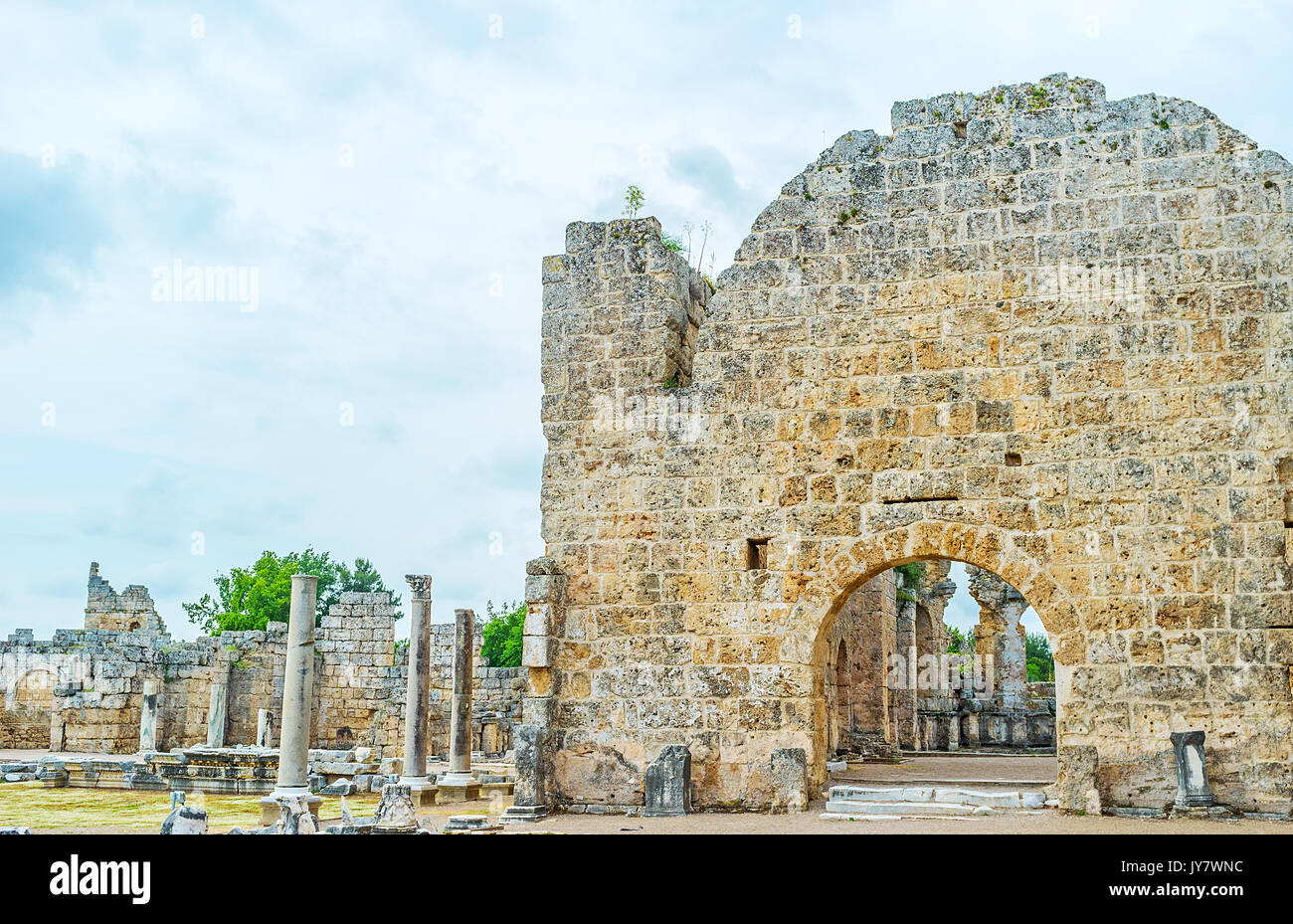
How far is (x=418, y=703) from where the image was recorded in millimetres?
14938

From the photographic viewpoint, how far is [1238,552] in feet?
29.7

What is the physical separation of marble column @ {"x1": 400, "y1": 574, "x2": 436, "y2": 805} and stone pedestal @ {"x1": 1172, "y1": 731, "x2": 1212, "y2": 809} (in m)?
8.18

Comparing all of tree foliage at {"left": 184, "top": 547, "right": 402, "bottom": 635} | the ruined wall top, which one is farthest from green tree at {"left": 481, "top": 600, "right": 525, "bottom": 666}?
the ruined wall top

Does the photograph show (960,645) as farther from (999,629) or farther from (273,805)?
(273,805)

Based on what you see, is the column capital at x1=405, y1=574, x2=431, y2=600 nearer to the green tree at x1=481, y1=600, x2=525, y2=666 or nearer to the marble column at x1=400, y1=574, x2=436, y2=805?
the marble column at x1=400, y1=574, x2=436, y2=805

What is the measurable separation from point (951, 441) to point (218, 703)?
13773 mm

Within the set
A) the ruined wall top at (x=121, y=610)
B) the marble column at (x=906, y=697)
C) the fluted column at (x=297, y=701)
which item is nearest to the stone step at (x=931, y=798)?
the fluted column at (x=297, y=701)

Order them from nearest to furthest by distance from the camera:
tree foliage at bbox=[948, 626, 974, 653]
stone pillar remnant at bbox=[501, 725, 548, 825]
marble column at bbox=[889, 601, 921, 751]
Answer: stone pillar remnant at bbox=[501, 725, 548, 825]
marble column at bbox=[889, 601, 921, 751]
tree foliage at bbox=[948, 626, 974, 653]

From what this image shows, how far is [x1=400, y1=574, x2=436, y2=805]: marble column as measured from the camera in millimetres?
13876

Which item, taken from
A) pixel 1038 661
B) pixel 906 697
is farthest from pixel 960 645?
pixel 906 697

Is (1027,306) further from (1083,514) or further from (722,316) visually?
(722,316)

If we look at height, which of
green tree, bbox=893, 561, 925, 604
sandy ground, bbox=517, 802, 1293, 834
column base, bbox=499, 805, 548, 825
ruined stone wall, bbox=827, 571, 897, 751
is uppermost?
green tree, bbox=893, 561, 925, 604

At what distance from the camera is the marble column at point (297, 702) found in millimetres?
11469

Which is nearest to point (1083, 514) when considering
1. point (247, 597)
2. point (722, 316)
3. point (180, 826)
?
point (722, 316)
